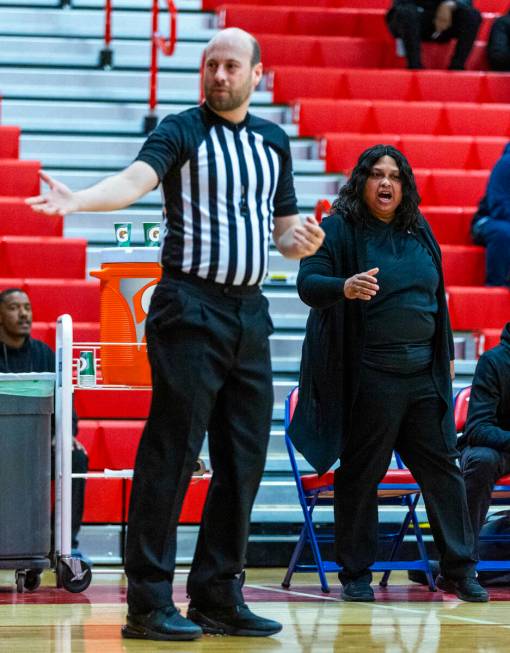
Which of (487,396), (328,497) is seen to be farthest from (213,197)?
(328,497)

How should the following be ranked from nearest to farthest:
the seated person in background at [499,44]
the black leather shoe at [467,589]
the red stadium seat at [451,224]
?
1. the black leather shoe at [467,589]
2. the red stadium seat at [451,224]
3. the seated person in background at [499,44]

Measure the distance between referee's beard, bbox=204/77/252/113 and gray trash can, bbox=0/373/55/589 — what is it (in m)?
1.56

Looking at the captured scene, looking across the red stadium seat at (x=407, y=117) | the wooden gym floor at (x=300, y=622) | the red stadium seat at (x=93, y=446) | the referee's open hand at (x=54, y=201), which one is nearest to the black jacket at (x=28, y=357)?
the red stadium seat at (x=93, y=446)

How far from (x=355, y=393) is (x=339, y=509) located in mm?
390

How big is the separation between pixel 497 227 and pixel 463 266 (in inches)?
11.8

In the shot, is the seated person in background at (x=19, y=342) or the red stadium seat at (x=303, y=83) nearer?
the seated person in background at (x=19, y=342)

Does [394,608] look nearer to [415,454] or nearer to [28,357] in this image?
[415,454]

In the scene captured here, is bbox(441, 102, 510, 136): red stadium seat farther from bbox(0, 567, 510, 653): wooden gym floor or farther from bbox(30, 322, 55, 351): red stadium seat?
bbox(0, 567, 510, 653): wooden gym floor

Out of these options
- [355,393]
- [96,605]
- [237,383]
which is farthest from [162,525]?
[355,393]

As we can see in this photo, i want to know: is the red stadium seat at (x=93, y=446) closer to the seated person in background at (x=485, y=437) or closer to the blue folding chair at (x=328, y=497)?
the blue folding chair at (x=328, y=497)

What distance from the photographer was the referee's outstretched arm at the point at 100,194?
110 inches

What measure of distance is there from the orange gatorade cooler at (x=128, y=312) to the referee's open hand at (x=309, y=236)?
119 cm

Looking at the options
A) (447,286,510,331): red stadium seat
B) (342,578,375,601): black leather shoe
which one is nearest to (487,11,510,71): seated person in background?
(447,286,510,331): red stadium seat

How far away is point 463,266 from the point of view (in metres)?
7.20
